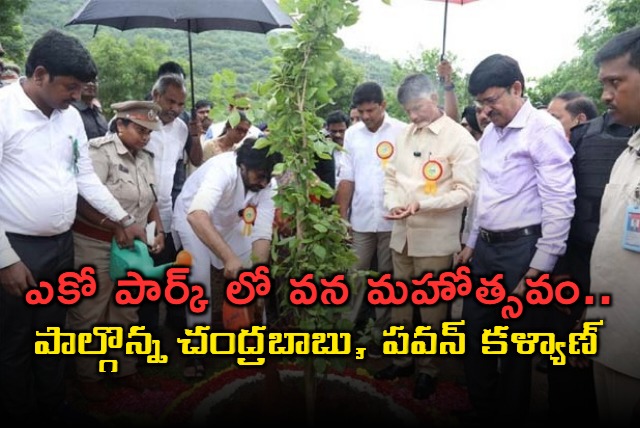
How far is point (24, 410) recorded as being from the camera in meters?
2.84

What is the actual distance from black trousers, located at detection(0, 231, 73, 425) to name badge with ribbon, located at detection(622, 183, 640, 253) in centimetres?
267

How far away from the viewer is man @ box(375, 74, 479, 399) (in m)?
3.49

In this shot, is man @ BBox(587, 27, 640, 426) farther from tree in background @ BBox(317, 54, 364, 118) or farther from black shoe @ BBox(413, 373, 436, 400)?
black shoe @ BBox(413, 373, 436, 400)

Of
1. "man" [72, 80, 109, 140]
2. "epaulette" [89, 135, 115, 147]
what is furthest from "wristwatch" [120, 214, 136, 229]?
"man" [72, 80, 109, 140]

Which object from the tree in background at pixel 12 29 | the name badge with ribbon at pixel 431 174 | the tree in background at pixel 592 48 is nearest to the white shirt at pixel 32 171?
the name badge with ribbon at pixel 431 174

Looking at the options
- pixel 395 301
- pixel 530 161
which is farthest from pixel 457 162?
pixel 395 301

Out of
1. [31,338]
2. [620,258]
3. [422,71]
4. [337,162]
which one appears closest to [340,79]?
[337,162]

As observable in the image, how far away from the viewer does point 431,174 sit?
3523 mm

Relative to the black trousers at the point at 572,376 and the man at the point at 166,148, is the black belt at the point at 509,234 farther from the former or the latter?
the man at the point at 166,148

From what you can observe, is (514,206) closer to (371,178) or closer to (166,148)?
(371,178)

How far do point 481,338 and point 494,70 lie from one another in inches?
59.7

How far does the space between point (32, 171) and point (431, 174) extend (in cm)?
233

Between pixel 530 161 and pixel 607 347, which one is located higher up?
pixel 530 161

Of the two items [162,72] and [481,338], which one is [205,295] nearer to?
[481,338]
